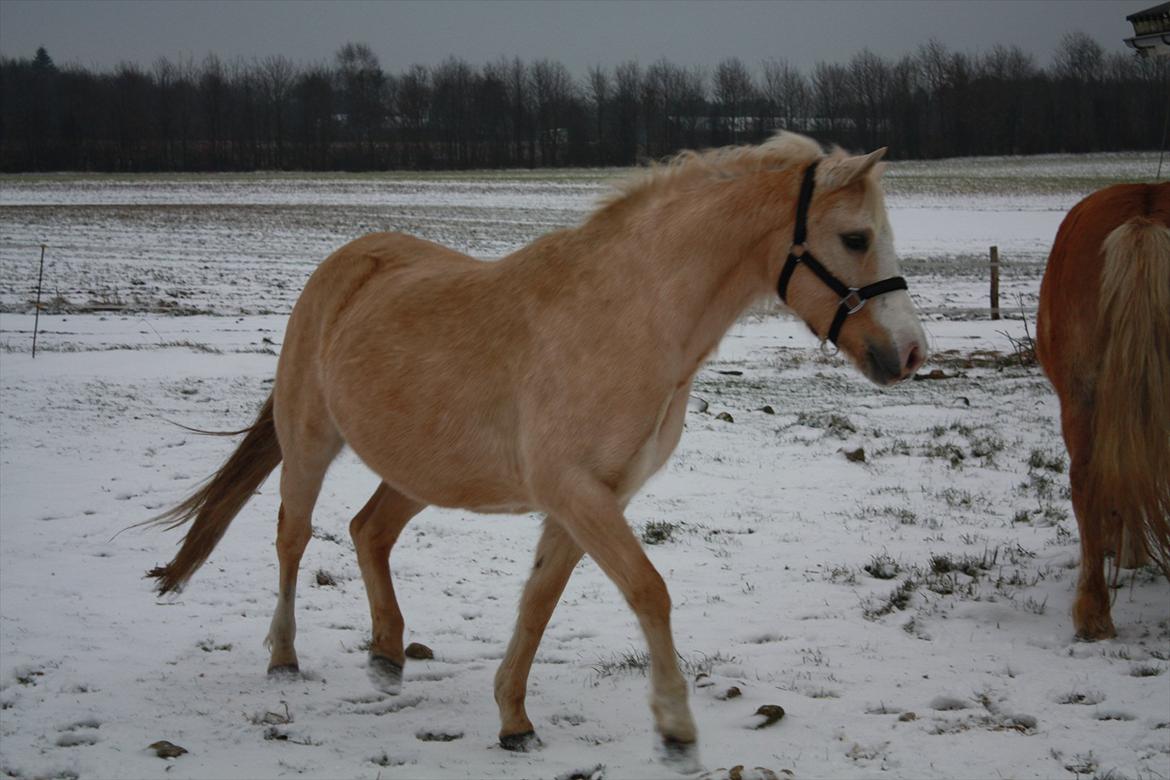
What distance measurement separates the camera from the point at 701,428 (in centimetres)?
918

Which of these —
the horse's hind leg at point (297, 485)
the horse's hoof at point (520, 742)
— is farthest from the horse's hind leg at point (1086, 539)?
the horse's hind leg at point (297, 485)

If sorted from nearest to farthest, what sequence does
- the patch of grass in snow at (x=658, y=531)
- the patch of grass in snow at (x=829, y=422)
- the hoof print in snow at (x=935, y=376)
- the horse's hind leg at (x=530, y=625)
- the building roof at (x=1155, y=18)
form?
the horse's hind leg at (x=530, y=625)
the patch of grass in snow at (x=658, y=531)
the patch of grass in snow at (x=829, y=422)
the building roof at (x=1155, y=18)
the hoof print in snow at (x=935, y=376)

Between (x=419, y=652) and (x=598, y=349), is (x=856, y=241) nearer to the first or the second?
(x=598, y=349)

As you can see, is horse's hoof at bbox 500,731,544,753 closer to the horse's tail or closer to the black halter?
the black halter

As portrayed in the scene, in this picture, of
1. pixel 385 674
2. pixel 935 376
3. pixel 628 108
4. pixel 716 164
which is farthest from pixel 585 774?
pixel 628 108

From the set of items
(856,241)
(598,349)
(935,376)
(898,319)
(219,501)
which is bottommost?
(935,376)

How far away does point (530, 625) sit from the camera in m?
3.85

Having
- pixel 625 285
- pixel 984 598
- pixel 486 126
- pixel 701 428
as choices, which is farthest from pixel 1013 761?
pixel 486 126

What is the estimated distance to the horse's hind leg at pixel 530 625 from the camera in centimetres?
378

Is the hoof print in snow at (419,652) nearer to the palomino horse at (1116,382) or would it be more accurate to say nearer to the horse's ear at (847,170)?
the horse's ear at (847,170)

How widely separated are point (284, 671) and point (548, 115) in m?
80.2

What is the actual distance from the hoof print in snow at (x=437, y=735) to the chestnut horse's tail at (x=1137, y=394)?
3.12 meters

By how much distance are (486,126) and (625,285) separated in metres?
81.9

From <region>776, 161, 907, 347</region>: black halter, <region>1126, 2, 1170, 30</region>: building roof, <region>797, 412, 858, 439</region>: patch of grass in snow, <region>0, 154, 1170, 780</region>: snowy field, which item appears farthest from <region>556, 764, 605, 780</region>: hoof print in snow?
<region>1126, 2, 1170, 30</region>: building roof
